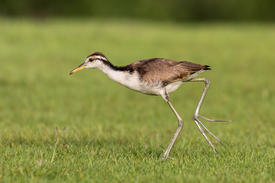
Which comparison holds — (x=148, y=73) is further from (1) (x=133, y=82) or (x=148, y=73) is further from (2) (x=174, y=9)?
(2) (x=174, y=9)

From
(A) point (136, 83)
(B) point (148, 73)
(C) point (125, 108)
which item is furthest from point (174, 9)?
(A) point (136, 83)

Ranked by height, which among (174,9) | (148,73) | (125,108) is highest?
(174,9)

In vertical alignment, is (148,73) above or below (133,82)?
above

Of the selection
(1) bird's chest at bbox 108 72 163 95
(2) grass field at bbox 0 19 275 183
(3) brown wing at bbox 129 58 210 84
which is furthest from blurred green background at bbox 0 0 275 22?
(1) bird's chest at bbox 108 72 163 95

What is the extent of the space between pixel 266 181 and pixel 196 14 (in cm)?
3725

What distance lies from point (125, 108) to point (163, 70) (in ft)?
18.0

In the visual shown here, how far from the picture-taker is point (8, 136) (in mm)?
7145

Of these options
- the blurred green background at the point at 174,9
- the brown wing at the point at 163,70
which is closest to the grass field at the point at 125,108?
the brown wing at the point at 163,70

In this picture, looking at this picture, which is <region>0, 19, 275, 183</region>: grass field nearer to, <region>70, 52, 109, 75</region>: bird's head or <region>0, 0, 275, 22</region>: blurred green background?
<region>70, 52, 109, 75</region>: bird's head

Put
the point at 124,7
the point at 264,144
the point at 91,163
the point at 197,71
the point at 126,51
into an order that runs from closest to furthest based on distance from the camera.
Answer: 1. the point at 91,163
2. the point at 197,71
3. the point at 264,144
4. the point at 126,51
5. the point at 124,7

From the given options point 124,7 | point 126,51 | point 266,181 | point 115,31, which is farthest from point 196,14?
point 266,181

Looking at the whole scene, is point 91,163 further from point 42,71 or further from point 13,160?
point 42,71

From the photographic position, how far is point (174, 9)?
135 ft

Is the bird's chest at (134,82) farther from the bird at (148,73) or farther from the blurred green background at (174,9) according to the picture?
the blurred green background at (174,9)
